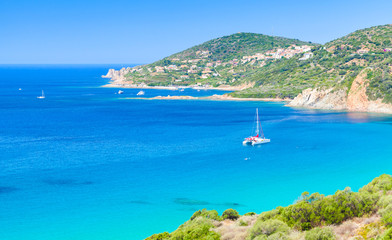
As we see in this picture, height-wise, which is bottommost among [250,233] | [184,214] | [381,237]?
[184,214]

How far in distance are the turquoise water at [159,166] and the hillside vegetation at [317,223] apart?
30.6 ft

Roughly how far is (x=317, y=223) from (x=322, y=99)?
285 ft

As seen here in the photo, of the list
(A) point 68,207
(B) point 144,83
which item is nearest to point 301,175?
(A) point 68,207

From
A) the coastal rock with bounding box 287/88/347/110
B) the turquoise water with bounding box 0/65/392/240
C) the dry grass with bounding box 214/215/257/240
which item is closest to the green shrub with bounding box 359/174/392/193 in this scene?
the dry grass with bounding box 214/215/257/240

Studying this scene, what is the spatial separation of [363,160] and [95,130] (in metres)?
45.6

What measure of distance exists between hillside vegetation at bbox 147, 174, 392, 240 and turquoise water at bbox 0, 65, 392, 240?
9.31 m

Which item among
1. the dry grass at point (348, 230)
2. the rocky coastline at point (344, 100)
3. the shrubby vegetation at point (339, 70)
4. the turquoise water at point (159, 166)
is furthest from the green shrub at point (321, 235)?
the shrubby vegetation at point (339, 70)

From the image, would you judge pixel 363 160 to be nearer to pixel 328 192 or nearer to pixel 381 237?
pixel 328 192

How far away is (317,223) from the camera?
68.4ft

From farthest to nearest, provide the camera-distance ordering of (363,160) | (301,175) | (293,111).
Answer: (293,111)
(363,160)
(301,175)

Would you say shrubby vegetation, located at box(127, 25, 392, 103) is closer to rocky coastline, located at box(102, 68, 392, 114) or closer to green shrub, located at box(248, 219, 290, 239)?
rocky coastline, located at box(102, 68, 392, 114)

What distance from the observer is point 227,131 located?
7275 centimetres

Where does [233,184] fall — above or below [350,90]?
below

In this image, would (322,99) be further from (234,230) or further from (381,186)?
(234,230)
